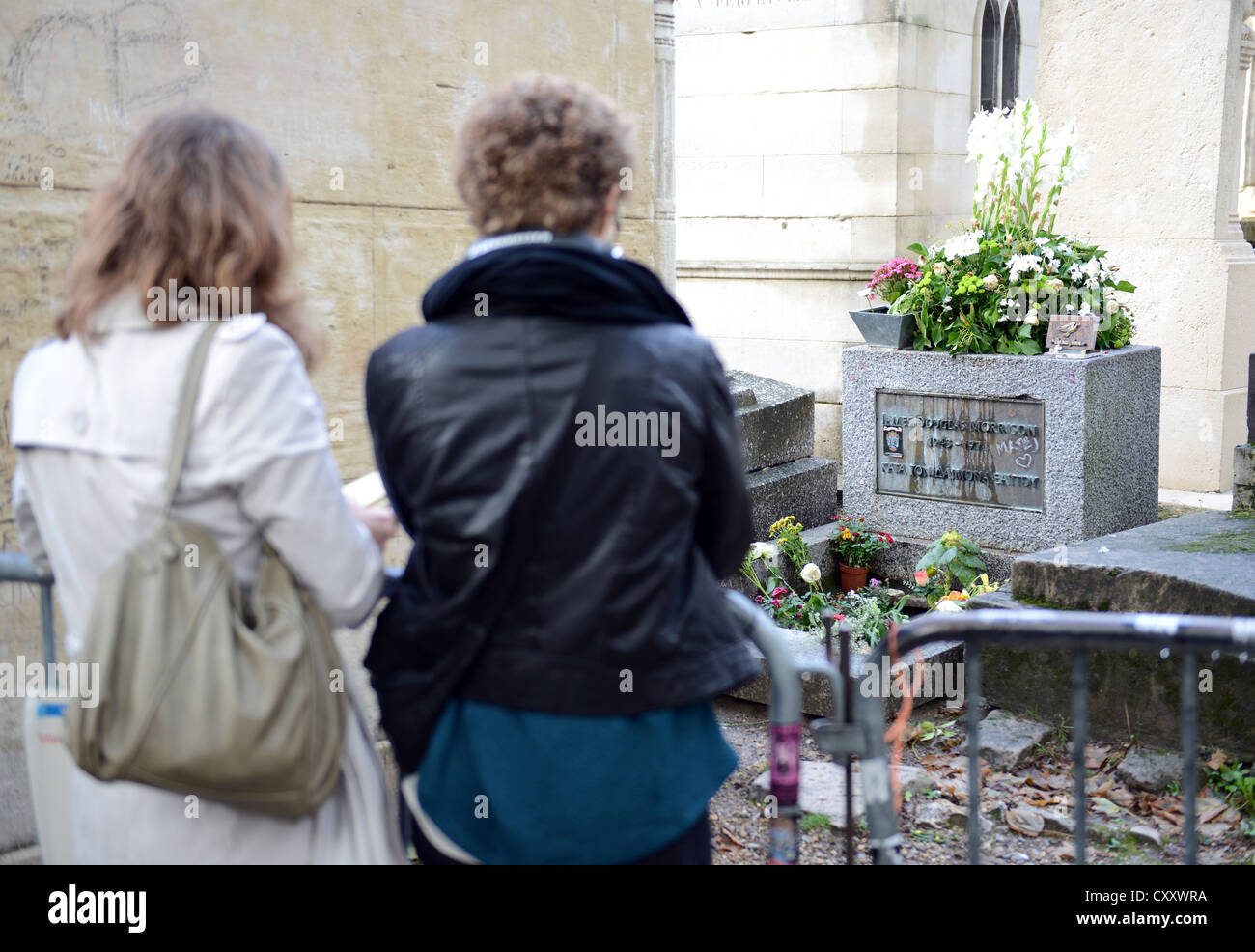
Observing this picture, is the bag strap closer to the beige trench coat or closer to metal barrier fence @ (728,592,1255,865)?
the beige trench coat

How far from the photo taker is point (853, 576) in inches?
293

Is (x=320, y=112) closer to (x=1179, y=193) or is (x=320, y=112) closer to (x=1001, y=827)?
(x=1001, y=827)

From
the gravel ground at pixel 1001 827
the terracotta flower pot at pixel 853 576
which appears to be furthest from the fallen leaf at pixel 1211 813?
the terracotta flower pot at pixel 853 576

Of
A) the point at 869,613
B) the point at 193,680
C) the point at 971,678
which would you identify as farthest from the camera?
the point at 869,613

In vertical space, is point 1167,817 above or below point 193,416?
below

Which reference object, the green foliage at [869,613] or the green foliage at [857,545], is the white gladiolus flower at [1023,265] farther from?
the green foliage at [869,613]

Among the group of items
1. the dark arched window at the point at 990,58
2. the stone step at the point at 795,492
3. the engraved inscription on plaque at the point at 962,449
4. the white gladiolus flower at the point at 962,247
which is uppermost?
the dark arched window at the point at 990,58

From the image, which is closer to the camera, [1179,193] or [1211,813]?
[1211,813]

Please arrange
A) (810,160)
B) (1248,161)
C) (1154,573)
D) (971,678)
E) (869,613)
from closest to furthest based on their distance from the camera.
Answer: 1. (971,678)
2. (1154,573)
3. (869,613)
4. (810,160)
5. (1248,161)

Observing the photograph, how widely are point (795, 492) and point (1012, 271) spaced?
171 cm

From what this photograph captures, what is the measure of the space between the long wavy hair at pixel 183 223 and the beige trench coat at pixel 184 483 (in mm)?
52

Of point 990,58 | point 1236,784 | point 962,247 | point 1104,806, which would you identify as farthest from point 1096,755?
point 990,58

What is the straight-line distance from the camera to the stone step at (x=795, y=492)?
752 cm
